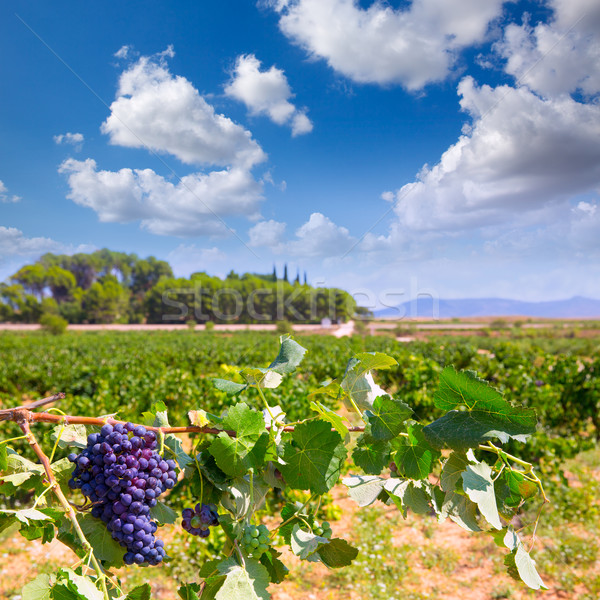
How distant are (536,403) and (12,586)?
6.80 m

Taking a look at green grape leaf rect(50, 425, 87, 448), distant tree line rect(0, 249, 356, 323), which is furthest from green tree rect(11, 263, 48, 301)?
green grape leaf rect(50, 425, 87, 448)

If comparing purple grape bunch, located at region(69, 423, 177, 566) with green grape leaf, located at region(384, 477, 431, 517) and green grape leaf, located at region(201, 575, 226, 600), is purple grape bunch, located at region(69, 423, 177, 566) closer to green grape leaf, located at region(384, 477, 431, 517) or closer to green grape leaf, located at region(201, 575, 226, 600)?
green grape leaf, located at region(201, 575, 226, 600)

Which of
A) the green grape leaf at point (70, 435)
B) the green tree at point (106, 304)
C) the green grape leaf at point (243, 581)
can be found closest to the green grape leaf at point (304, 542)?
the green grape leaf at point (243, 581)

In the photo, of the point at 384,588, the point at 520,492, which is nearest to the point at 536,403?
the point at 384,588

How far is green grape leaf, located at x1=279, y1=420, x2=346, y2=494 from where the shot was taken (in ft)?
3.48

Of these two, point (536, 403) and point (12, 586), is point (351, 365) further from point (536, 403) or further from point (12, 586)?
point (536, 403)

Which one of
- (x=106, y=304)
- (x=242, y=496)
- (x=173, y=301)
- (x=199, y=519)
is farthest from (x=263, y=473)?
(x=106, y=304)

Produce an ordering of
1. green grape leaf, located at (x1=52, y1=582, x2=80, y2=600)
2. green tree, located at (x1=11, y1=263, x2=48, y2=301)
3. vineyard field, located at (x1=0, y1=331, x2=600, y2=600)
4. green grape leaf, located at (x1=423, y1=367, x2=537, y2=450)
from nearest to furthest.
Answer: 1. green grape leaf, located at (x1=52, y1=582, x2=80, y2=600)
2. green grape leaf, located at (x1=423, y1=367, x2=537, y2=450)
3. vineyard field, located at (x1=0, y1=331, x2=600, y2=600)
4. green tree, located at (x1=11, y1=263, x2=48, y2=301)

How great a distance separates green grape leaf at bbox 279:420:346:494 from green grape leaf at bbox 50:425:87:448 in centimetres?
54

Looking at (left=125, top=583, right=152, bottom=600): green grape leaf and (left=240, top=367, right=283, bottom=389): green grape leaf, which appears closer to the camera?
(left=125, top=583, right=152, bottom=600): green grape leaf

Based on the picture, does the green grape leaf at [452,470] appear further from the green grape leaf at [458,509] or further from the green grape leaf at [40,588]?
the green grape leaf at [40,588]

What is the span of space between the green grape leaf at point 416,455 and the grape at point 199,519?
1.59 ft

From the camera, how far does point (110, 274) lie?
321ft

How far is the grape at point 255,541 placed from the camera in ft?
3.43
